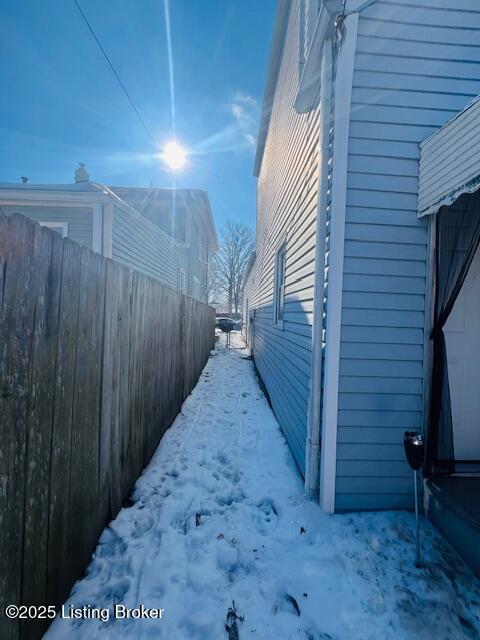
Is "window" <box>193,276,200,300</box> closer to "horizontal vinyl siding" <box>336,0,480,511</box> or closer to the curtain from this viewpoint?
"horizontal vinyl siding" <box>336,0,480,511</box>

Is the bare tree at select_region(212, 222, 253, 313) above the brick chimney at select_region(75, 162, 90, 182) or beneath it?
above

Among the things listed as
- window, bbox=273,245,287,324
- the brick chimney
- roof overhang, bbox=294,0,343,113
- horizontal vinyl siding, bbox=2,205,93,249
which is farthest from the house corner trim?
the brick chimney

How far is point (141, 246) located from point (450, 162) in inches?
300

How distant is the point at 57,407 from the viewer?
4.72 feet

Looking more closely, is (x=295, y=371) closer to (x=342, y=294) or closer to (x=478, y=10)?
(x=342, y=294)

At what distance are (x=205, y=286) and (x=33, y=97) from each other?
13.9m

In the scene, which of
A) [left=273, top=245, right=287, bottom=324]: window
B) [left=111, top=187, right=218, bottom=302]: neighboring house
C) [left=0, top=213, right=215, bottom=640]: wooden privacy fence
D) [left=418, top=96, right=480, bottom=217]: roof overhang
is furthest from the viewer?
[left=111, top=187, right=218, bottom=302]: neighboring house

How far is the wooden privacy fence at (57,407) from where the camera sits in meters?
1.13

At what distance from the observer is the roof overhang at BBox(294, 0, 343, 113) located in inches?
89.7

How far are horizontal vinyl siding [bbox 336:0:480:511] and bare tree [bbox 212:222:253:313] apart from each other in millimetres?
33817

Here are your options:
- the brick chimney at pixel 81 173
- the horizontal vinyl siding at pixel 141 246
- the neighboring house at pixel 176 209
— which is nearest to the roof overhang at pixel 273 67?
the horizontal vinyl siding at pixel 141 246

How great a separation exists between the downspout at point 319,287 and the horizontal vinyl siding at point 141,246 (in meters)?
4.61

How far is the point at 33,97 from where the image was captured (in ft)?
20.1

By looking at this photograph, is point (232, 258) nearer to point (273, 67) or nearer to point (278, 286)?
point (273, 67)
